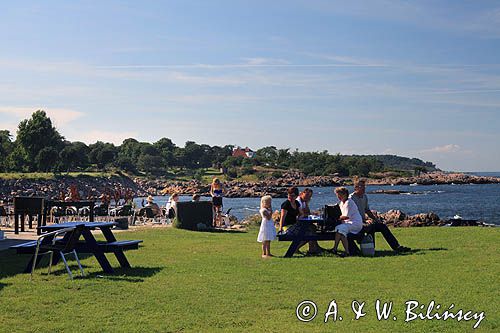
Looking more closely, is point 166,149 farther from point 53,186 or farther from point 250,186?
point 53,186

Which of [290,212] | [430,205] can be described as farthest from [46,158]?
[290,212]

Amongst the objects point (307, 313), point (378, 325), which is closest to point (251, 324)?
point (307, 313)

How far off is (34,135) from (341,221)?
274 ft

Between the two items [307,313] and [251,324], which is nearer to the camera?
[251,324]

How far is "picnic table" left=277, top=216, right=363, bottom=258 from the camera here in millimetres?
12750

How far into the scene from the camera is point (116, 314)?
25.0 feet

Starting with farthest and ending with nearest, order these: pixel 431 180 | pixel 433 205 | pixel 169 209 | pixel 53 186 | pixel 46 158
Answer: pixel 431 180 → pixel 46 158 → pixel 53 186 → pixel 433 205 → pixel 169 209

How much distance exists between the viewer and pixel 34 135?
9012 cm

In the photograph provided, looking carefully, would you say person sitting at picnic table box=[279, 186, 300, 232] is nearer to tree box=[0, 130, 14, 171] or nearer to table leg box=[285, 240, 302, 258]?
table leg box=[285, 240, 302, 258]

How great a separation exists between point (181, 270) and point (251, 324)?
390cm

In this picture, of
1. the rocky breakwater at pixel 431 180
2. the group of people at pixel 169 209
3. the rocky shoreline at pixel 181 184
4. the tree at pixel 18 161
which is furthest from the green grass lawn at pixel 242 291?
the rocky breakwater at pixel 431 180

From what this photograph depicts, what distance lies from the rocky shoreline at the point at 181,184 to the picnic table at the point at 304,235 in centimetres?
3142

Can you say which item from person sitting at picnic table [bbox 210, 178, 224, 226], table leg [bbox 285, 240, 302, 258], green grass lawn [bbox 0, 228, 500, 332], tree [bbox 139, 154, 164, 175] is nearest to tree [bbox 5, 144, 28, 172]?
tree [bbox 139, 154, 164, 175]

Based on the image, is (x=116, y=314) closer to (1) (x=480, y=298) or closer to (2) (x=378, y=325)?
(2) (x=378, y=325)
